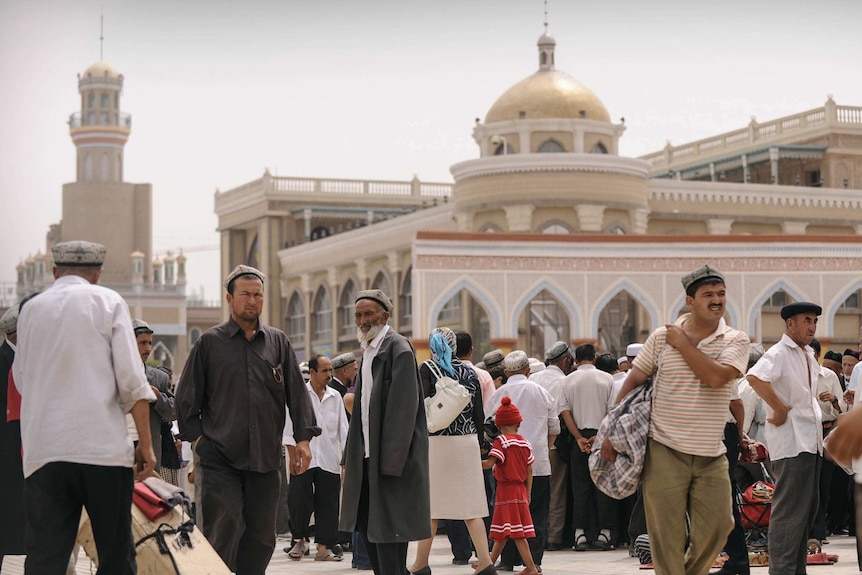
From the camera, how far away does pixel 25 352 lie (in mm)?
5664

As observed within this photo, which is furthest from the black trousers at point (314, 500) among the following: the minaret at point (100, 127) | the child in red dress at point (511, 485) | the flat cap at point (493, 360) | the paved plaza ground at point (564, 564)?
Answer: the minaret at point (100, 127)

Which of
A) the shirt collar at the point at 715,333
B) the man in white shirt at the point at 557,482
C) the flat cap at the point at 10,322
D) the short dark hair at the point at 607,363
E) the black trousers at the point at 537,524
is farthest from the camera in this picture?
the short dark hair at the point at 607,363

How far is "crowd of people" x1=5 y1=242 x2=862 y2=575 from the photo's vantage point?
5.53 m

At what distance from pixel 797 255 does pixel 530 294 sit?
592 cm

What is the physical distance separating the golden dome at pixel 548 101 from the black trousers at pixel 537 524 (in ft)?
114

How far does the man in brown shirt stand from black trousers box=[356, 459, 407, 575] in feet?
1.66

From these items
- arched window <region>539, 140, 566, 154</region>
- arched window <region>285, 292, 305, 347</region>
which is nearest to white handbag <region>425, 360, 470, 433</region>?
arched window <region>539, 140, 566, 154</region>

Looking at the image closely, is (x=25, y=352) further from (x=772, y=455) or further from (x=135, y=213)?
(x=135, y=213)

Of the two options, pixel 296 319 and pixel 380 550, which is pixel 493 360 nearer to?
pixel 380 550

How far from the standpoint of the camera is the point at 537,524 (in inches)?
391

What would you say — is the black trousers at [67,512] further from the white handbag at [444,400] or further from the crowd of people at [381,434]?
the white handbag at [444,400]

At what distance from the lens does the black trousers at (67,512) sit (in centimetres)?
547

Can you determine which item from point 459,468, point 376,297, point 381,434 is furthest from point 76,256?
point 459,468

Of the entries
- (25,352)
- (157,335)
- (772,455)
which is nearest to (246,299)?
(25,352)
